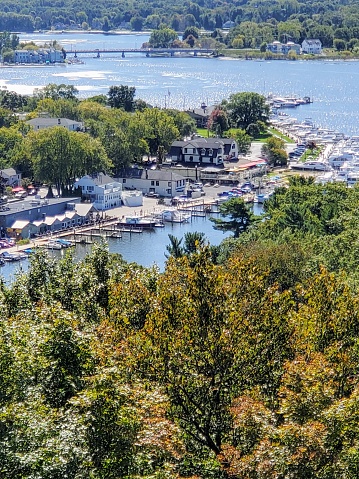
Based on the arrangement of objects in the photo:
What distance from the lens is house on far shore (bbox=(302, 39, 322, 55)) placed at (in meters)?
85.0

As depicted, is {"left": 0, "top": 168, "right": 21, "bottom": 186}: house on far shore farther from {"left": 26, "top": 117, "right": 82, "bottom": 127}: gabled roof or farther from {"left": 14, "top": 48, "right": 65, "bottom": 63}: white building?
{"left": 14, "top": 48, "right": 65, "bottom": 63}: white building

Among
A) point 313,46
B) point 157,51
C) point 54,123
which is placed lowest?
point 157,51

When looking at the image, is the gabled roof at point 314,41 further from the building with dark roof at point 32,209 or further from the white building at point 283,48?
the building with dark roof at point 32,209

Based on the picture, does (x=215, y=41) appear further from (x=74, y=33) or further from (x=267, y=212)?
(x=267, y=212)

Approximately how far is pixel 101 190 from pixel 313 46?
199ft

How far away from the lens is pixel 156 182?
30.3 meters

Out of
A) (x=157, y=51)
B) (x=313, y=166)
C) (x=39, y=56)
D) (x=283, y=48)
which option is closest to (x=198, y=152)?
(x=313, y=166)

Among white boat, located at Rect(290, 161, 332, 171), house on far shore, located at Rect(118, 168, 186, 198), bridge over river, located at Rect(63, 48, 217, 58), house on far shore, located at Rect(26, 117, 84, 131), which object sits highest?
house on far shore, located at Rect(26, 117, 84, 131)

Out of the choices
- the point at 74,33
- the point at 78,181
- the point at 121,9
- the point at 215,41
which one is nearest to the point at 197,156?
the point at 78,181

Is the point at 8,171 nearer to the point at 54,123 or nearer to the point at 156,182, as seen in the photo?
the point at 156,182

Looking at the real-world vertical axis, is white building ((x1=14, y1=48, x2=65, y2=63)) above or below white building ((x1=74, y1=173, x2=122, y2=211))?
below

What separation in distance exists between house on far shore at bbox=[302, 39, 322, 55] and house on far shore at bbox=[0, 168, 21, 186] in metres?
59.3

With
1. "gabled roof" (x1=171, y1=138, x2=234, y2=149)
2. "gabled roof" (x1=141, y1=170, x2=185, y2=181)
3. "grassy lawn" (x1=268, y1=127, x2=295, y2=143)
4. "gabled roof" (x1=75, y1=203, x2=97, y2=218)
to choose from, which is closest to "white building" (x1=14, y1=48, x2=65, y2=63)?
"grassy lawn" (x1=268, y1=127, x2=295, y2=143)

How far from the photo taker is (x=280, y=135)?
42562 mm
